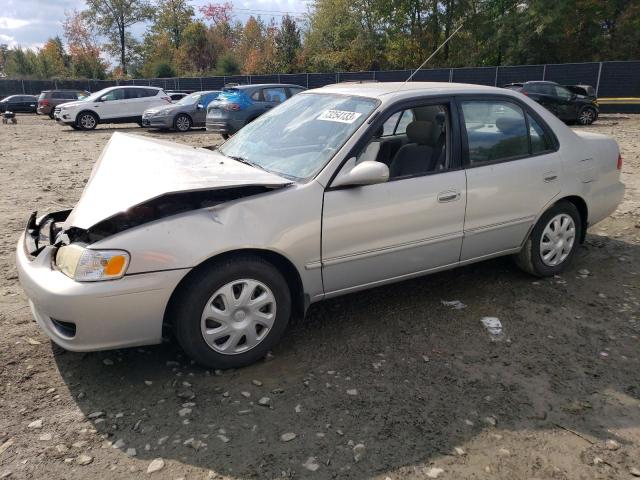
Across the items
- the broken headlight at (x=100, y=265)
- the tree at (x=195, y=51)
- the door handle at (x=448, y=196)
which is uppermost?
the tree at (x=195, y=51)

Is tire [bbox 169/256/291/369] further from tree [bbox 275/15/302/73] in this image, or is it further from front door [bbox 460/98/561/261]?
tree [bbox 275/15/302/73]

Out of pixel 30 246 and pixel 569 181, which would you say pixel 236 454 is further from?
pixel 569 181

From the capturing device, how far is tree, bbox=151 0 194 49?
61438 mm

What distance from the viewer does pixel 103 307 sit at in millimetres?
2768

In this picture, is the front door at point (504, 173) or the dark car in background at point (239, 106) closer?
the front door at point (504, 173)

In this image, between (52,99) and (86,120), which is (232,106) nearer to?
(86,120)

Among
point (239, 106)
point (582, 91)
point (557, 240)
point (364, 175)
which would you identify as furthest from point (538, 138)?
point (582, 91)

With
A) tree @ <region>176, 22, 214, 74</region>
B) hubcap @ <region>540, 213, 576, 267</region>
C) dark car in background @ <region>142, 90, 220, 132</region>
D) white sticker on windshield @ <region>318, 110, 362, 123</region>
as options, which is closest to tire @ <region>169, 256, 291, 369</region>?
white sticker on windshield @ <region>318, 110, 362, 123</region>

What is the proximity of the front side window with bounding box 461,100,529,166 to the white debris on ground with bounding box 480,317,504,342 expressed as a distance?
117 cm

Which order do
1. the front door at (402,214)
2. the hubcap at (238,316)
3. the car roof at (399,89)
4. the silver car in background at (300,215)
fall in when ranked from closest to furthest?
the silver car in background at (300,215), the hubcap at (238,316), the front door at (402,214), the car roof at (399,89)

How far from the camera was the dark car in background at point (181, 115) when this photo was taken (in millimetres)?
17672

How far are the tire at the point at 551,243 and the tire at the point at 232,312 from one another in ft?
7.57

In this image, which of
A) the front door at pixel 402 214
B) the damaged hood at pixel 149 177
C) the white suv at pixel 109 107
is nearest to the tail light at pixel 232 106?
the white suv at pixel 109 107

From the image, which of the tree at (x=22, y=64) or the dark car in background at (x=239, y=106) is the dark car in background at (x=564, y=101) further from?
the tree at (x=22, y=64)
